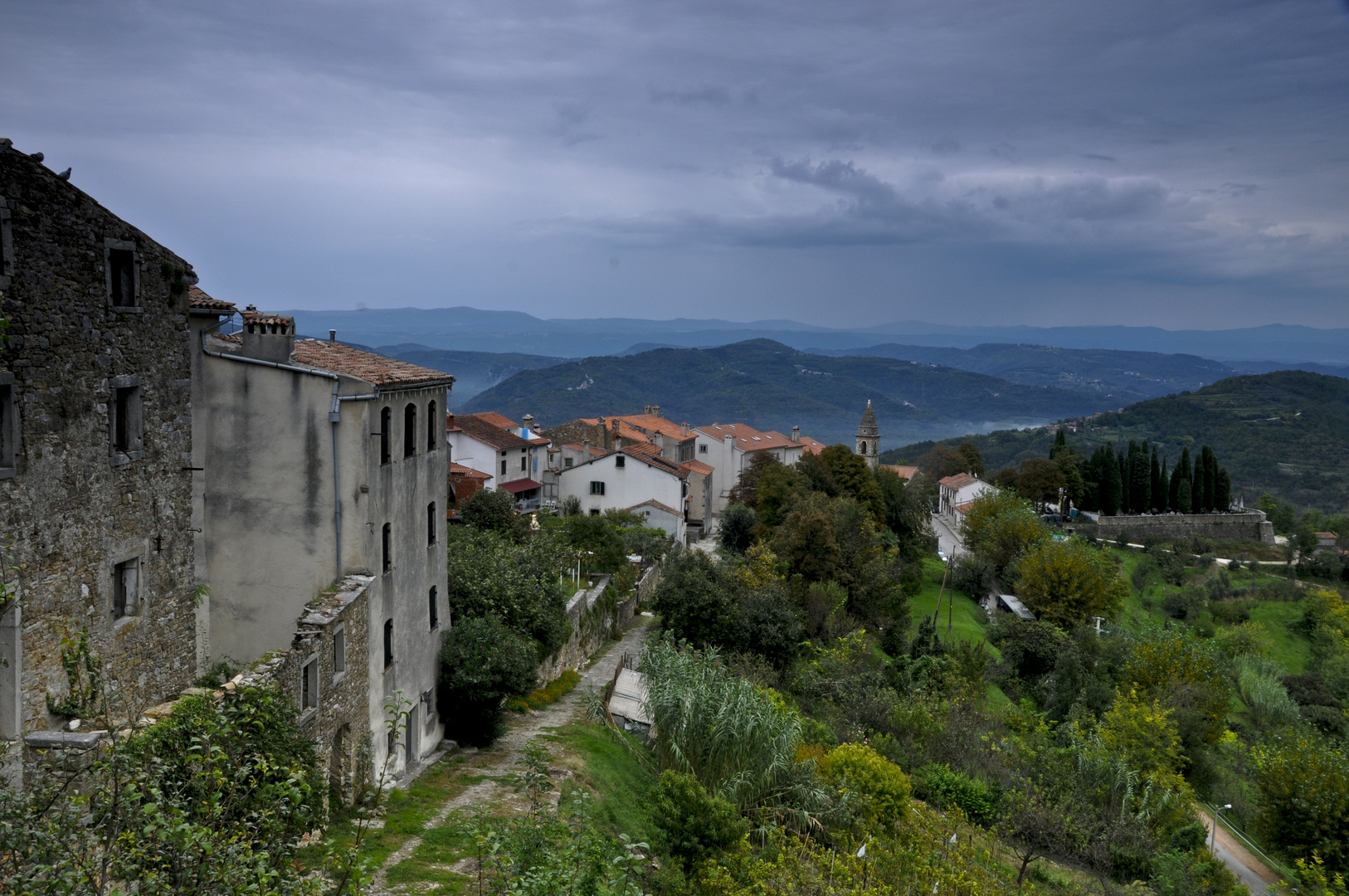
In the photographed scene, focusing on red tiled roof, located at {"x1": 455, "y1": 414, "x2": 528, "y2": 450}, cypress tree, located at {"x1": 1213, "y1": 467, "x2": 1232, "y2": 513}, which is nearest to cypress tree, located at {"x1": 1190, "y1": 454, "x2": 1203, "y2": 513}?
cypress tree, located at {"x1": 1213, "y1": 467, "x2": 1232, "y2": 513}

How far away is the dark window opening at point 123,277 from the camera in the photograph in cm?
1348

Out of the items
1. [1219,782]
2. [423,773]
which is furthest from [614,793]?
[1219,782]

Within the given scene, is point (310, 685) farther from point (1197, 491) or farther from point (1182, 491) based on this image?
point (1197, 491)

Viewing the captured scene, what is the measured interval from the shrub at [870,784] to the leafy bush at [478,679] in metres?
8.01

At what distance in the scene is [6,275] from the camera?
1132 centimetres

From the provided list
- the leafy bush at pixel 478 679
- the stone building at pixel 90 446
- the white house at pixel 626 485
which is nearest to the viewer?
the stone building at pixel 90 446

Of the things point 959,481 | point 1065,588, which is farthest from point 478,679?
point 959,481

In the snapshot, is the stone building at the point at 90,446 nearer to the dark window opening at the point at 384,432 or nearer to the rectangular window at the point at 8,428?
the rectangular window at the point at 8,428

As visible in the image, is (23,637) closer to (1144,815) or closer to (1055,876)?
(1055,876)

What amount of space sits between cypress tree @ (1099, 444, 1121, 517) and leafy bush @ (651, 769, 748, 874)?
87673 millimetres

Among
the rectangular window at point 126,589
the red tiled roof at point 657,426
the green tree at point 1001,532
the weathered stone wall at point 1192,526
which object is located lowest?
the weathered stone wall at point 1192,526

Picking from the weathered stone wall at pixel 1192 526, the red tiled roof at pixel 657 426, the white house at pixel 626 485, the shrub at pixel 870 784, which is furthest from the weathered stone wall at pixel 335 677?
the weathered stone wall at pixel 1192 526

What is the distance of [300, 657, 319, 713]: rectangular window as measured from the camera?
601 inches

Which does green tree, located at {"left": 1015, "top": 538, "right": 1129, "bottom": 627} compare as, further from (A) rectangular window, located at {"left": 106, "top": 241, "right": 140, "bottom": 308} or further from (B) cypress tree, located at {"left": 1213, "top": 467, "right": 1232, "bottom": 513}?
(B) cypress tree, located at {"left": 1213, "top": 467, "right": 1232, "bottom": 513}
